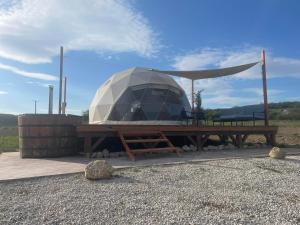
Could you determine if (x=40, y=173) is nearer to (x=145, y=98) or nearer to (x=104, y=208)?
(x=104, y=208)

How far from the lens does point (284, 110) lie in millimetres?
38875

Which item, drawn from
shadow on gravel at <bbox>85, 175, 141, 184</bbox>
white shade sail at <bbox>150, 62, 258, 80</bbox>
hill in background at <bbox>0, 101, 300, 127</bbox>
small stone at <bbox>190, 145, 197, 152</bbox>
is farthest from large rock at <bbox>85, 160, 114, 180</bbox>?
hill in background at <bbox>0, 101, 300, 127</bbox>

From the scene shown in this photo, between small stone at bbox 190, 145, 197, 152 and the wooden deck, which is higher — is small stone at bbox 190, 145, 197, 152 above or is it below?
below

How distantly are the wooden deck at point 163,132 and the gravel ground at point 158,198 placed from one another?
2.83 meters

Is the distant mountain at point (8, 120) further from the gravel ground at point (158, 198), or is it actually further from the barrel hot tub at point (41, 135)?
the gravel ground at point (158, 198)

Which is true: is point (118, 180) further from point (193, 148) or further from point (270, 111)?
point (270, 111)

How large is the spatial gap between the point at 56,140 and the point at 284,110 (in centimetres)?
3531

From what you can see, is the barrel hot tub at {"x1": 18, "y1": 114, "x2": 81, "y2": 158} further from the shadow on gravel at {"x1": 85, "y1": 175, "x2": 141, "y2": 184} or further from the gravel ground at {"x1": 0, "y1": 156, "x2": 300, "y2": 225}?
the shadow on gravel at {"x1": 85, "y1": 175, "x2": 141, "y2": 184}

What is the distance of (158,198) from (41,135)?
5722 mm

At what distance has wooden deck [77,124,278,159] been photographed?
9438mm

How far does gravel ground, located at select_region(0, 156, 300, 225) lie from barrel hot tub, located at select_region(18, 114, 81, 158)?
3.52m

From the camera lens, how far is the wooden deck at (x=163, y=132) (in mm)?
9438

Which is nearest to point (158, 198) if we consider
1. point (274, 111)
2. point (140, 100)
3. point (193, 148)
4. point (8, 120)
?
point (193, 148)

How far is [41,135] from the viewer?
9305 mm
